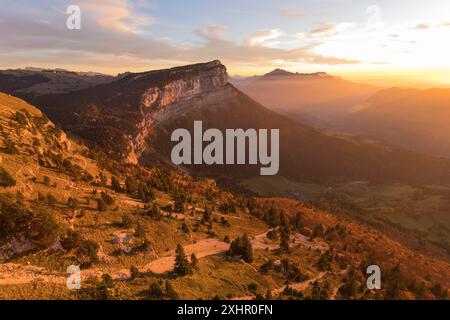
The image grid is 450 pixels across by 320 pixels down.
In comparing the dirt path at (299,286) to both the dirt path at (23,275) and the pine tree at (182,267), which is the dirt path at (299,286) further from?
the dirt path at (23,275)

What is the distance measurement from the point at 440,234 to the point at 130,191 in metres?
154

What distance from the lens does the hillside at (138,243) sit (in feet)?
123

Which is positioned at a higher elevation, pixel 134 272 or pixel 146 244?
pixel 146 244

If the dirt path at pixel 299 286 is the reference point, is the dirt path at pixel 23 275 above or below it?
above

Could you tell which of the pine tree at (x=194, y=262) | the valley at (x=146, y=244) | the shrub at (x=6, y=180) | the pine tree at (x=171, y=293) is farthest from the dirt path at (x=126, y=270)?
the shrub at (x=6, y=180)

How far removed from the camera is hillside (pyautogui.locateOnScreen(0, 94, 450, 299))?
123ft

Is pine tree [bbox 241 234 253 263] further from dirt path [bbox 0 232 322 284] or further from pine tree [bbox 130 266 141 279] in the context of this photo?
pine tree [bbox 130 266 141 279]

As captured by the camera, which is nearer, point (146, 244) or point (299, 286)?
point (146, 244)

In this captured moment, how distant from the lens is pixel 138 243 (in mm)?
48625

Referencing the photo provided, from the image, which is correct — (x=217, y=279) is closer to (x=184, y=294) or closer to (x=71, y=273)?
(x=184, y=294)

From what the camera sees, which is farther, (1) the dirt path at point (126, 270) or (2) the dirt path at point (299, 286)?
(2) the dirt path at point (299, 286)

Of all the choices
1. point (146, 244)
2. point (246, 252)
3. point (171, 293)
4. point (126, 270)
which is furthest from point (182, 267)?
point (246, 252)

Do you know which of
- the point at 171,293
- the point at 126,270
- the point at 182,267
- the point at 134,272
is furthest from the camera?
the point at 182,267

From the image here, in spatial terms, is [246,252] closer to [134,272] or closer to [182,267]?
[182,267]
